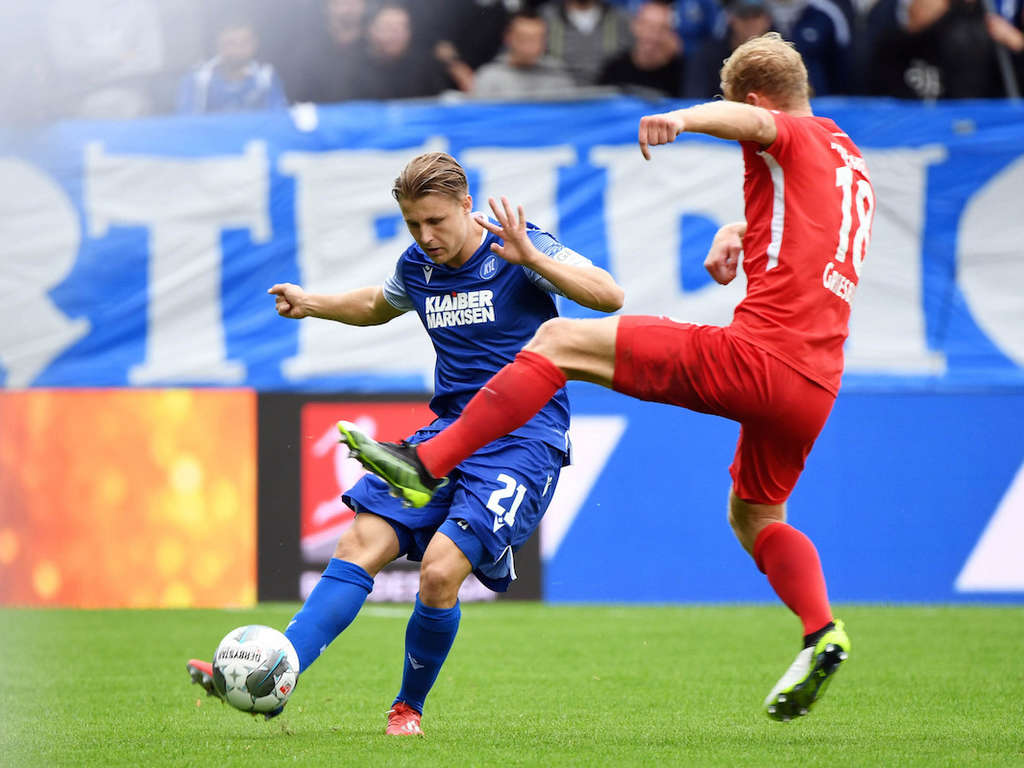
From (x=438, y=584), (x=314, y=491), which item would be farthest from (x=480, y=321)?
(x=314, y=491)

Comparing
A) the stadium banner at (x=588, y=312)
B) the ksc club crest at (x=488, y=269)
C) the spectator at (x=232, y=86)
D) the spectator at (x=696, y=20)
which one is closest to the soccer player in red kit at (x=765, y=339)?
the ksc club crest at (x=488, y=269)

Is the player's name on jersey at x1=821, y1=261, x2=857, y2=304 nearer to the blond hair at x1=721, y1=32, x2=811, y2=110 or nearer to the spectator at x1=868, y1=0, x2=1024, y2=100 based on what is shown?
the blond hair at x1=721, y1=32, x2=811, y2=110

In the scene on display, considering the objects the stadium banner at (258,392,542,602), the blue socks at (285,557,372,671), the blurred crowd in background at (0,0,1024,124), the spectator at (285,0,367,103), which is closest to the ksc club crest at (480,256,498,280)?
the blue socks at (285,557,372,671)

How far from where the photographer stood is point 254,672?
4699 mm

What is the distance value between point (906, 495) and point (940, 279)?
1.61 meters

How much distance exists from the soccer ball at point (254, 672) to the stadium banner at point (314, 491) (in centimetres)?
528

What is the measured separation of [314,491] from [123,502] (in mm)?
1296

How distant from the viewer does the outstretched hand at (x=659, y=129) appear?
420cm

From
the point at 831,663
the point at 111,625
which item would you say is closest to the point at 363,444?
the point at 831,663

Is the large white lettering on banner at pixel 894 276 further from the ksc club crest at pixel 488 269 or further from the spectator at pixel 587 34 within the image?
the ksc club crest at pixel 488 269

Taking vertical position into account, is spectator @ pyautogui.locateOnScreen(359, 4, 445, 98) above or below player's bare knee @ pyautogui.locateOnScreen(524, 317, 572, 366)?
below

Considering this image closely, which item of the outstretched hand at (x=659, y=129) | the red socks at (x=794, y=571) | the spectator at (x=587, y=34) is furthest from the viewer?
the spectator at (x=587, y=34)

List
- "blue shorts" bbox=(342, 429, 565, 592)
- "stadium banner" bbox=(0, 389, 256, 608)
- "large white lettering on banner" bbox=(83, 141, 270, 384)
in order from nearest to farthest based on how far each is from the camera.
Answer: "blue shorts" bbox=(342, 429, 565, 592) → "stadium banner" bbox=(0, 389, 256, 608) → "large white lettering on banner" bbox=(83, 141, 270, 384)

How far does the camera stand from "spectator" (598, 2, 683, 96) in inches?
456
